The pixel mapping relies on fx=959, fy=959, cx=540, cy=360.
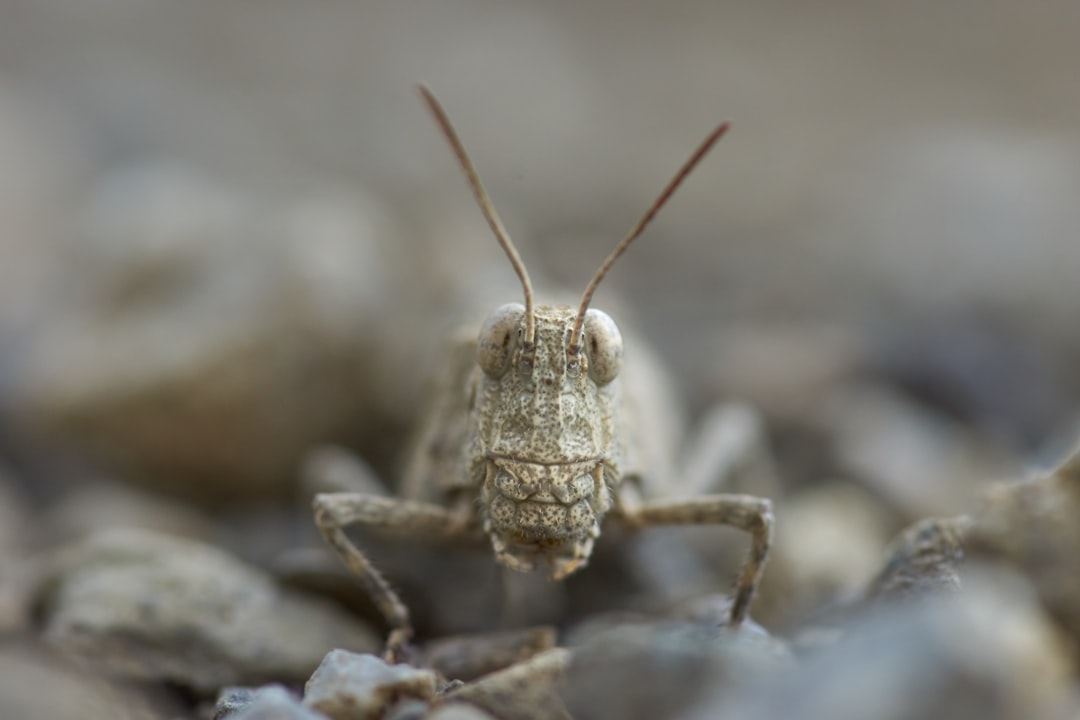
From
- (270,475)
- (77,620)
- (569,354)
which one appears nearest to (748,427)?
(569,354)

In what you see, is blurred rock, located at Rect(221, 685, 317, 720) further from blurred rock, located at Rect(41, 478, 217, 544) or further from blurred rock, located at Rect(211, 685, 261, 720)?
blurred rock, located at Rect(41, 478, 217, 544)

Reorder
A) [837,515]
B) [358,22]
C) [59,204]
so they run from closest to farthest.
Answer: [837,515]
[59,204]
[358,22]

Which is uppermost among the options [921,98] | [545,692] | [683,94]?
[683,94]

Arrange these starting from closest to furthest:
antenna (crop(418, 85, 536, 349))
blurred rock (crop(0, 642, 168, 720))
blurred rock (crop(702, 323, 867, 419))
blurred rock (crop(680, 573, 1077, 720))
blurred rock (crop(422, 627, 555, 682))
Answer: blurred rock (crop(680, 573, 1077, 720)) → blurred rock (crop(0, 642, 168, 720)) → blurred rock (crop(422, 627, 555, 682)) → antenna (crop(418, 85, 536, 349)) → blurred rock (crop(702, 323, 867, 419))

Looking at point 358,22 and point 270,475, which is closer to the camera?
point 270,475

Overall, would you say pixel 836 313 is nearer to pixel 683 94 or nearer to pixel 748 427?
pixel 748 427

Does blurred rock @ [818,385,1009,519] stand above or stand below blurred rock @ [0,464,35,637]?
below

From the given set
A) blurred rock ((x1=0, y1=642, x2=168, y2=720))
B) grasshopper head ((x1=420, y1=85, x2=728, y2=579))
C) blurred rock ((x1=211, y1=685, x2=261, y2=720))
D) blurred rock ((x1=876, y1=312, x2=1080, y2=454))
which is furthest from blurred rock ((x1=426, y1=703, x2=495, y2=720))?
blurred rock ((x1=876, y1=312, x2=1080, y2=454))
